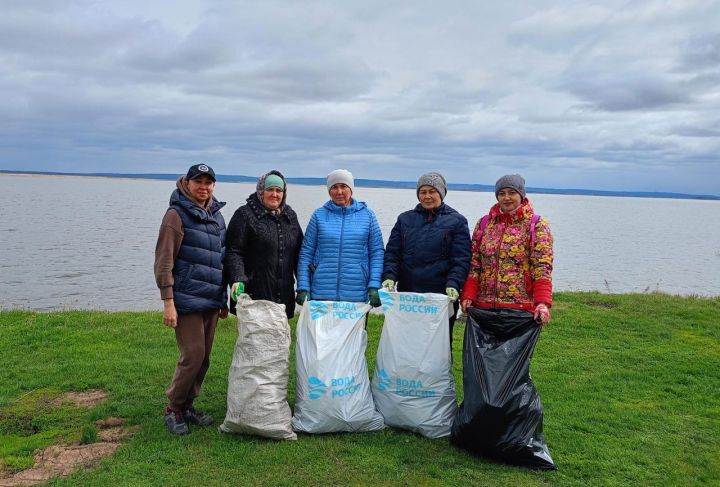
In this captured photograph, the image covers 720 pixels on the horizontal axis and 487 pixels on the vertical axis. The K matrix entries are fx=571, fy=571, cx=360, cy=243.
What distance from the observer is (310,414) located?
4.14 m

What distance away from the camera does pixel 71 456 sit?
385 centimetres

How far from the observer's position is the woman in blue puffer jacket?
448 cm

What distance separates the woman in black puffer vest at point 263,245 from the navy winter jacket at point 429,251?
0.81m

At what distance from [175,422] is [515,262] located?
9.00 feet

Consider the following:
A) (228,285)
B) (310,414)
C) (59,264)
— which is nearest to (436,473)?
(310,414)

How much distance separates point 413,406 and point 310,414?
763mm

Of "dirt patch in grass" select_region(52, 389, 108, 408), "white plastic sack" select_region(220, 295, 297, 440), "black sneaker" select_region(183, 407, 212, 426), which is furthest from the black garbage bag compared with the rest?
"dirt patch in grass" select_region(52, 389, 108, 408)

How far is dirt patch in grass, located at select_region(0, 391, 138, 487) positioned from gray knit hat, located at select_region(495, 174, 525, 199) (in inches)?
128

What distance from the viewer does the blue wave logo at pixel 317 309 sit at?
4.28 metres

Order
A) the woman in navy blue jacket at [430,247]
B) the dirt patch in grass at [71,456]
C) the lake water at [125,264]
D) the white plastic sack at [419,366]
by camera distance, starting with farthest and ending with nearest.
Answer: the lake water at [125,264] < the woman in navy blue jacket at [430,247] < the white plastic sack at [419,366] < the dirt patch in grass at [71,456]

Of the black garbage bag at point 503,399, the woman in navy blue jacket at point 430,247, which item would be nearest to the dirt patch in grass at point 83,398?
the woman in navy blue jacket at point 430,247

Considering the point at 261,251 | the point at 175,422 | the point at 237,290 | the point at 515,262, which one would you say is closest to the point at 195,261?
the point at 237,290

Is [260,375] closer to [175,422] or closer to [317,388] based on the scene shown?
[317,388]

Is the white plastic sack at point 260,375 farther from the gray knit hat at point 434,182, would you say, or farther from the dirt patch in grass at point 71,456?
the gray knit hat at point 434,182
